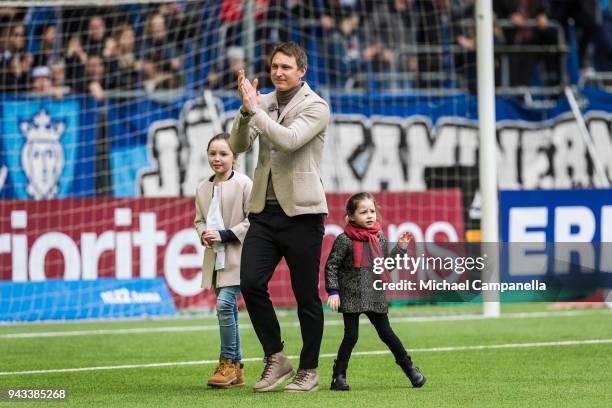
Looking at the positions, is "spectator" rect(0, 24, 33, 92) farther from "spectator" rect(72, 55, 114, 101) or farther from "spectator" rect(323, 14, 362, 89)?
"spectator" rect(323, 14, 362, 89)

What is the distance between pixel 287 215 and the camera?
9.20 meters

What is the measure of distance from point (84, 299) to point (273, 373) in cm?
697

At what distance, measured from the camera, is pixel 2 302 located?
51.4ft

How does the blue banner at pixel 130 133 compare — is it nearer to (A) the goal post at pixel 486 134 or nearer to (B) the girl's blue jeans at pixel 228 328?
(A) the goal post at pixel 486 134

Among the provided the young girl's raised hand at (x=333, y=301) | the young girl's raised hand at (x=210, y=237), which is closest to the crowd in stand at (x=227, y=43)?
the young girl's raised hand at (x=210, y=237)

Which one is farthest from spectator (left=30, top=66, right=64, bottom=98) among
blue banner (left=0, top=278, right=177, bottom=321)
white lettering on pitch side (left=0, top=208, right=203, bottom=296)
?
blue banner (left=0, top=278, right=177, bottom=321)

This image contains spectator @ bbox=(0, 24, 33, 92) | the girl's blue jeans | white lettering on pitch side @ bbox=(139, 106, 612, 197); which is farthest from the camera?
white lettering on pitch side @ bbox=(139, 106, 612, 197)

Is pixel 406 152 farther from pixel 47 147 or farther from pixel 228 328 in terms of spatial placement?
pixel 228 328

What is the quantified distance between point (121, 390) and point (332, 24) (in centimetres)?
1140

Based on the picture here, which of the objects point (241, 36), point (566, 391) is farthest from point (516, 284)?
point (241, 36)

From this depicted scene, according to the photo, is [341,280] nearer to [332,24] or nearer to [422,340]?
[422,340]

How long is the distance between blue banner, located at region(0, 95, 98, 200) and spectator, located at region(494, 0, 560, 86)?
7270 millimetres

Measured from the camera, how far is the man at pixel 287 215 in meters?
9.17

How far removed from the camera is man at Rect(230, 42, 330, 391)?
917cm
